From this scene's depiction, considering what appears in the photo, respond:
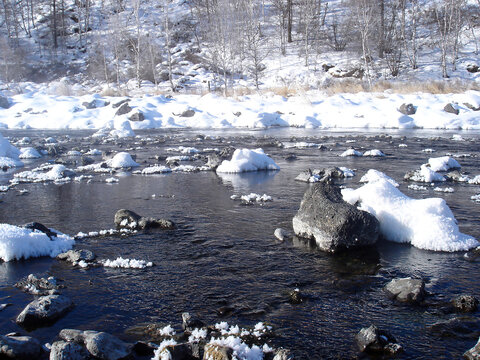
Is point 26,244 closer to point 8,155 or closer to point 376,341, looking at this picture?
point 376,341

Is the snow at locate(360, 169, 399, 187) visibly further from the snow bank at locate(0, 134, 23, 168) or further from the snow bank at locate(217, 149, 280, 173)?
the snow bank at locate(0, 134, 23, 168)

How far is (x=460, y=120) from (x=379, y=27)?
2353cm

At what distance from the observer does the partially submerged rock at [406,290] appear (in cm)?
530

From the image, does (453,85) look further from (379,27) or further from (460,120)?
(379,27)

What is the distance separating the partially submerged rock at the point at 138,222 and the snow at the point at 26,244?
1307 mm

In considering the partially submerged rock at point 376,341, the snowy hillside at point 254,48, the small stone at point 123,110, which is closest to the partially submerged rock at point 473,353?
the partially submerged rock at point 376,341

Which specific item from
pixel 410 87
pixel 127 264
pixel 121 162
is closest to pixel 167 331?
pixel 127 264

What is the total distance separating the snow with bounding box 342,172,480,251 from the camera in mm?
7133

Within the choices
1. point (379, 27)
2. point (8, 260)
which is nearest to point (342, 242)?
point (8, 260)

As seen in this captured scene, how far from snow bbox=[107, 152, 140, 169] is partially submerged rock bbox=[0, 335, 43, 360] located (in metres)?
11.6

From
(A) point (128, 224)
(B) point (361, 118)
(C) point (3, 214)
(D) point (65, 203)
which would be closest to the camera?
(A) point (128, 224)

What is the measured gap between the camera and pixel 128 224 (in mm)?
8438

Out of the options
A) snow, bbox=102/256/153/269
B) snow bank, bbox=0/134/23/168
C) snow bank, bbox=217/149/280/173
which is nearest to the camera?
snow, bbox=102/256/153/269

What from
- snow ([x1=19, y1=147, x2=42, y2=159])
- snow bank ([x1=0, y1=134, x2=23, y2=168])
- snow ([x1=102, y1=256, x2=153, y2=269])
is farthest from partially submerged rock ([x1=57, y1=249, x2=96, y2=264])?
snow ([x1=19, y1=147, x2=42, y2=159])
